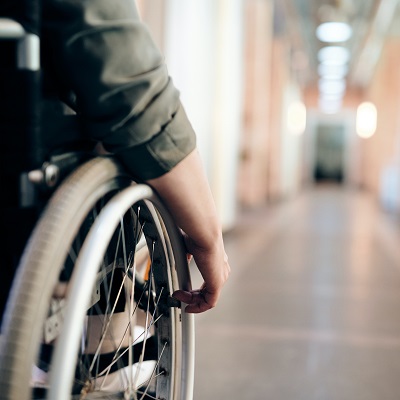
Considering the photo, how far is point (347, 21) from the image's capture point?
12.1 metres

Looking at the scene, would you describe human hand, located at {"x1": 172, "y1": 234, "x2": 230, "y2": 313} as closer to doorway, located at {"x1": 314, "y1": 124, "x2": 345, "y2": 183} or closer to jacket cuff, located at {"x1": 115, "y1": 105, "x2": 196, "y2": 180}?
jacket cuff, located at {"x1": 115, "y1": 105, "x2": 196, "y2": 180}

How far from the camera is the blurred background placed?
2.16m

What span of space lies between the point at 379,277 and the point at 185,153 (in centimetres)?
340

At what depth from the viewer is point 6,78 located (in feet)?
2.48

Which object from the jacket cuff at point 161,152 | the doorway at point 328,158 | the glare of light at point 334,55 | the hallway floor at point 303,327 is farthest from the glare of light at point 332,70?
the jacket cuff at point 161,152

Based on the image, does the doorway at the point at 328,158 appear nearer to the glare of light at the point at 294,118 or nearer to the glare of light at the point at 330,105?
the glare of light at the point at 330,105

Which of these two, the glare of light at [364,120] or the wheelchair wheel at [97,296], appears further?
the glare of light at [364,120]

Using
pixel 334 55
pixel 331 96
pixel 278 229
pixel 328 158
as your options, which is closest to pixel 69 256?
pixel 278 229

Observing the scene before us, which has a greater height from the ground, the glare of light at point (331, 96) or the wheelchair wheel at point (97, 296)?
the wheelchair wheel at point (97, 296)

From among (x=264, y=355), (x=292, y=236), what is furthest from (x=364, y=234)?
(x=264, y=355)

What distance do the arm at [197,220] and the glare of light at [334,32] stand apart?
12116mm

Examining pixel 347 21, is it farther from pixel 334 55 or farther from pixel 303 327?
pixel 303 327

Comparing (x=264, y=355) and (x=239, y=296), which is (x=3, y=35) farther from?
(x=239, y=296)

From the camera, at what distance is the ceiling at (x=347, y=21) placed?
10.8m
